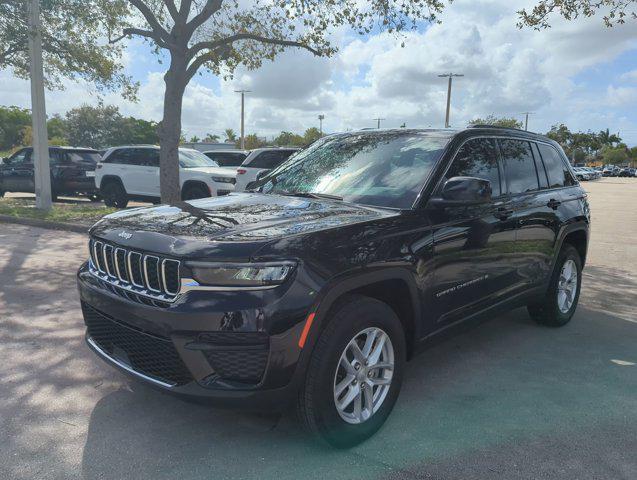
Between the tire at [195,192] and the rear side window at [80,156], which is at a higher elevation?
the rear side window at [80,156]

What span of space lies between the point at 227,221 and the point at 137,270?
0.55 metres

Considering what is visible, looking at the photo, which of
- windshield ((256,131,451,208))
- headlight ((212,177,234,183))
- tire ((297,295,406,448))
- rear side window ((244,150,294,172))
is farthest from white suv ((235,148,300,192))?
tire ((297,295,406,448))

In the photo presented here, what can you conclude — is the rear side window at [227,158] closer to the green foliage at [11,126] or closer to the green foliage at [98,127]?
the green foliage at [98,127]

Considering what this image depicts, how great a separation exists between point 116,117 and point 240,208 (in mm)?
72176

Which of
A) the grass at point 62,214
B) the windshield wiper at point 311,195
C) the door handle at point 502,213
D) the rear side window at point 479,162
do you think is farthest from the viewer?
the grass at point 62,214

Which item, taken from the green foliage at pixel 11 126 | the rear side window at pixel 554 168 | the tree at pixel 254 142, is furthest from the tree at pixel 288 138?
the rear side window at pixel 554 168

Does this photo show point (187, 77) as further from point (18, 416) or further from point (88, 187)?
point (18, 416)

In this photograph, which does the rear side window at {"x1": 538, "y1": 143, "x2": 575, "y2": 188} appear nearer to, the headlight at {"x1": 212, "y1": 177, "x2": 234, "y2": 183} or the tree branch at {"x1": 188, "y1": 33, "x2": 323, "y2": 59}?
the tree branch at {"x1": 188, "y1": 33, "x2": 323, "y2": 59}

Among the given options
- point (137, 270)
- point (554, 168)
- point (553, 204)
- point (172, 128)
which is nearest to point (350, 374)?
point (137, 270)

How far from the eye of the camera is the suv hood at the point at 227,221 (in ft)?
8.85

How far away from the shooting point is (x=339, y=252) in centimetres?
273

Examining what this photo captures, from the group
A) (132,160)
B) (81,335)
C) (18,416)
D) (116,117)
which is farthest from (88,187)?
(116,117)

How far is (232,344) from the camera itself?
2488 mm

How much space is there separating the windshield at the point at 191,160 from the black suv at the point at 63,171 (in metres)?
4.25
